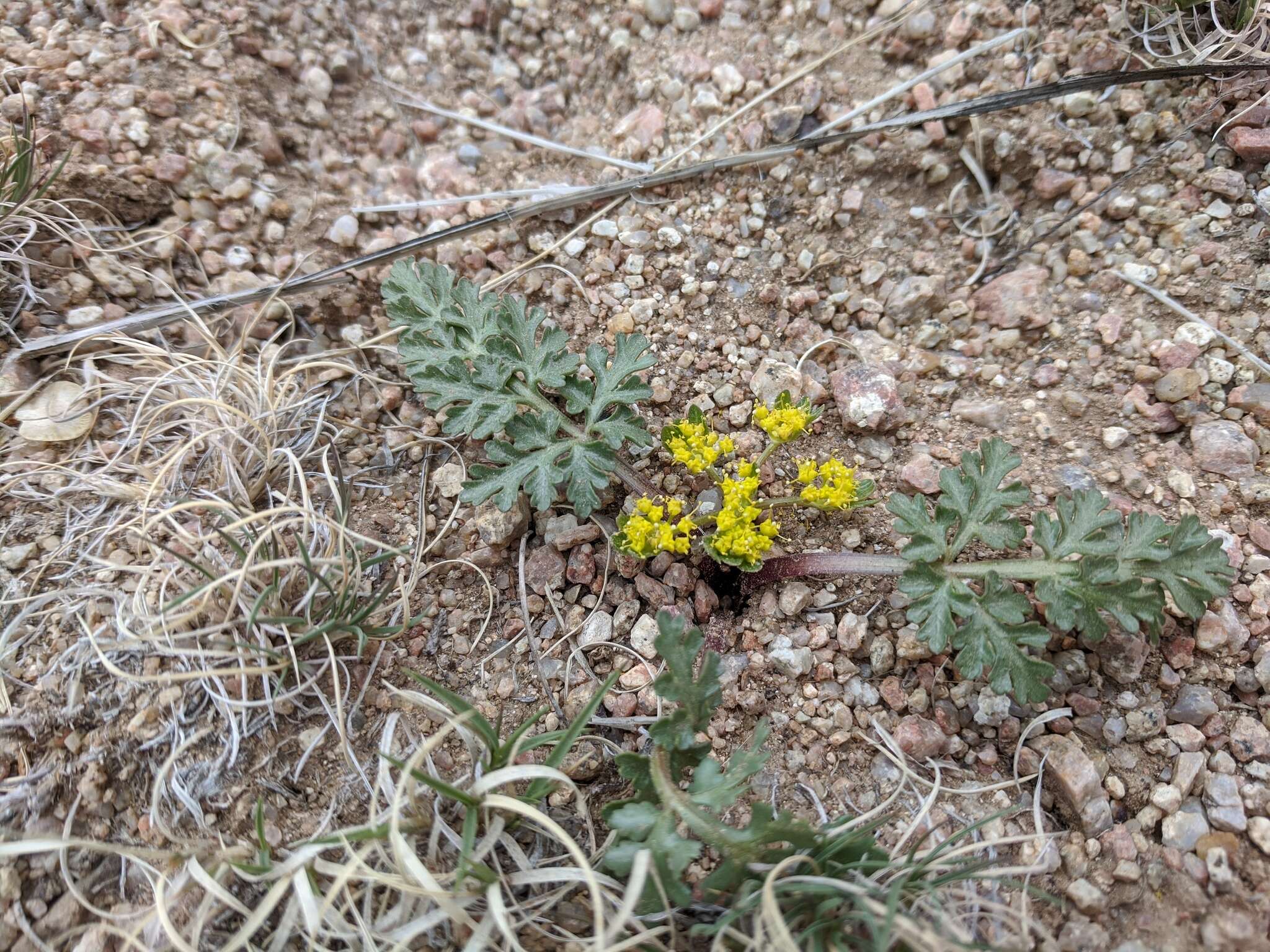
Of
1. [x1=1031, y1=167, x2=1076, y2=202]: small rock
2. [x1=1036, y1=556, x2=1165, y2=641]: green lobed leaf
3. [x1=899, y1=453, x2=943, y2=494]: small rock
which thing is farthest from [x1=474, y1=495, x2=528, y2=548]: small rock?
[x1=1031, y1=167, x2=1076, y2=202]: small rock

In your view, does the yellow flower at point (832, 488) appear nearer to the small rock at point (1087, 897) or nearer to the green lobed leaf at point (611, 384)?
the green lobed leaf at point (611, 384)

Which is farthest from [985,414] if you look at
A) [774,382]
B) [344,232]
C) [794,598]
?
[344,232]

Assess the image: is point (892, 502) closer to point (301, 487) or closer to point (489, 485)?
point (489, 485)

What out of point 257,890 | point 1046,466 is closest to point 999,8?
point 1046,466

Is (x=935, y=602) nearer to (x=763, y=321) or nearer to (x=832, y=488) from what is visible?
(x=832, y=488)

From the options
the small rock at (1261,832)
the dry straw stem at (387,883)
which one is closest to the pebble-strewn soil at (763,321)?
the small rock at (1261,832)

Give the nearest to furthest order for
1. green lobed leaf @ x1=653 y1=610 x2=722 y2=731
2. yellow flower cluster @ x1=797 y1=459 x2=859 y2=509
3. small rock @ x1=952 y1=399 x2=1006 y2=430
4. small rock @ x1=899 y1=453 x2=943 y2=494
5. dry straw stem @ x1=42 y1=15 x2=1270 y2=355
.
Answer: green lobed leaf @ x1=653 y1=610 x2=722 y2=731, yellow flower cluster @ x1=797 y1=459 x2=859 y2=509, small rock @ x1=899 y1=453 x2=943 y2=494, small rock @ x1=952 y1=399 x2=1006 y2=430, dry straw stem @ x1=42 y1=15 x2=1270 y2=355

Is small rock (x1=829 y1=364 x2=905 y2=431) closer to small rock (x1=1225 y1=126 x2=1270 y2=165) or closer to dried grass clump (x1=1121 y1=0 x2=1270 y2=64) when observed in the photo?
small rock (x1=1225 y1=126 x2=1270 y2=165)
